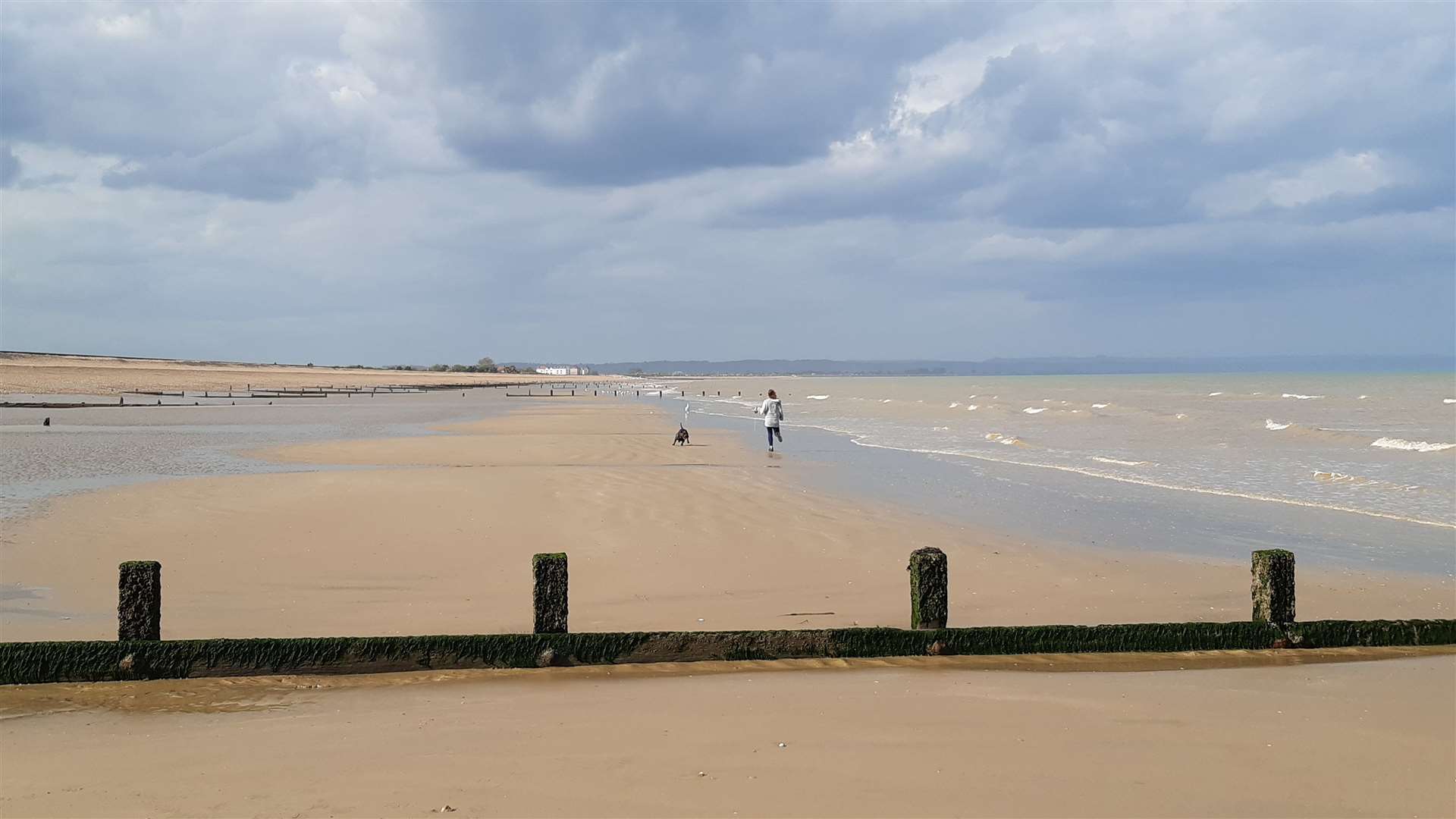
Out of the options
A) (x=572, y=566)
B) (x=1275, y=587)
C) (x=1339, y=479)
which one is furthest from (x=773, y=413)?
(x=1275, y=587)

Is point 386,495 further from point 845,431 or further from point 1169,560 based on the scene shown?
point 845,431

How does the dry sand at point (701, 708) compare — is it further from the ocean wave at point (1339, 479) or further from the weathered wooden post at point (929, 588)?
the ocean wave at point (1339, 479)

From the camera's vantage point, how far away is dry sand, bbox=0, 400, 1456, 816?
490 cm

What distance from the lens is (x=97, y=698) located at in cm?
629

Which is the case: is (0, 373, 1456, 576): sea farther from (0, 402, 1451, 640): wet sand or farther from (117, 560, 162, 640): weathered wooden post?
(117, 560, 162, 640): weathered wooden post

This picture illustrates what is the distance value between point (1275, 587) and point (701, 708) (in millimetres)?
4529

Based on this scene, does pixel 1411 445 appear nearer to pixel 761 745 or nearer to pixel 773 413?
pixel 773 413

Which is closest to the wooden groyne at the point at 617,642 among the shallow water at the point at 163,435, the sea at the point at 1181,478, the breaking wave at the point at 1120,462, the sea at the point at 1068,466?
the sea at the point at 1068,466

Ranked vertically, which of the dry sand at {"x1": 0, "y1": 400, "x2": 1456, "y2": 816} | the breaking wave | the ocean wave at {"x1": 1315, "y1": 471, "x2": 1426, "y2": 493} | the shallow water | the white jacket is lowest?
the dry sand at {"x1": 0, "y1": 400, "x2": 1456, "y2": 816}

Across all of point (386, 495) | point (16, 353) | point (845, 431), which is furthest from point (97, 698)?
point (16, 353)

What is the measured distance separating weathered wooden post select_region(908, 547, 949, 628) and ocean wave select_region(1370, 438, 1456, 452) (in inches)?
1168

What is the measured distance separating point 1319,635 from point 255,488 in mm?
16111

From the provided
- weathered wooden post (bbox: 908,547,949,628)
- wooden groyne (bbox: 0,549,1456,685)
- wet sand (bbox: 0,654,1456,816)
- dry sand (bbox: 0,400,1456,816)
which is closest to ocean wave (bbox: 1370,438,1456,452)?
dry sand (bbox: 0,400,1456,816)

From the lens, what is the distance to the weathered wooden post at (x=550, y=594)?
682 cm
